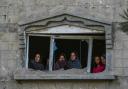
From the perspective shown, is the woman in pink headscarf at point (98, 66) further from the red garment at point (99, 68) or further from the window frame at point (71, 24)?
the window frame at point (71, 24)

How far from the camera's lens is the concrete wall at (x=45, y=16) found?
732 inches

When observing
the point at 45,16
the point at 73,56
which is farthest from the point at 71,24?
the point at 73,56

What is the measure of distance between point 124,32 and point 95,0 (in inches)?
42.4

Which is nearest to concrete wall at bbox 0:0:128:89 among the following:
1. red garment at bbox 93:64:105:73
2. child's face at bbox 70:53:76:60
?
red garment at bbox 93:64:105:73

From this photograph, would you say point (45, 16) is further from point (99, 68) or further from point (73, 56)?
point (99, 68)

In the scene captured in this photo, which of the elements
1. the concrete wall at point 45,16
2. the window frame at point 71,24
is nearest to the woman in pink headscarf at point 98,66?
the window frame at point 71,24

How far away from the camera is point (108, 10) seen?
61.5 ft

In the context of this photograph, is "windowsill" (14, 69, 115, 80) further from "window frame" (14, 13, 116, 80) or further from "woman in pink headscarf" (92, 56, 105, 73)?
"woman in pink headscarf" (92, 56, 105, 73)

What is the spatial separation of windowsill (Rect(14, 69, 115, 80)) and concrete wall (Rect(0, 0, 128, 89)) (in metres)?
0.15

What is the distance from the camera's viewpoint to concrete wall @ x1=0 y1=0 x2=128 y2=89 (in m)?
18.6

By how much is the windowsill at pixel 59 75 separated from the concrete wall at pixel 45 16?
6.1 inches

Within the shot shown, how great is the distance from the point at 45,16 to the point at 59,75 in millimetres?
1481

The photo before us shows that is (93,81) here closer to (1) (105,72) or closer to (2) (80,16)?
(1) (105,72)

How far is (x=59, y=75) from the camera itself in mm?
18609
